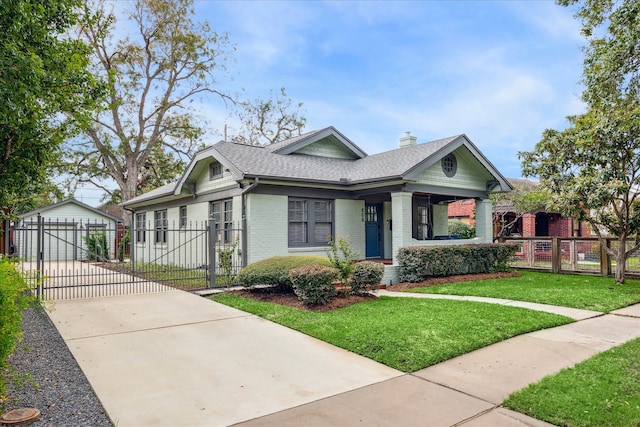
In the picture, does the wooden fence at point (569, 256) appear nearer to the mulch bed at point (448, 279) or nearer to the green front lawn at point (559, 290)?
the green front lawn at point (559, 290)

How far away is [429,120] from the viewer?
20.3 metres

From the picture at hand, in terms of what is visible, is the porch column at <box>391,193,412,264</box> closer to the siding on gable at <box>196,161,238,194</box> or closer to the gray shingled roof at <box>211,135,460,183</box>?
the gray shingled roof at <box>211,135,460,183</box>

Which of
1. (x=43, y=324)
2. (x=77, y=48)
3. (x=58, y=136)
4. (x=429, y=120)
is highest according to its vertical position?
(x=429, y=120)

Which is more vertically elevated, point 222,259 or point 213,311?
point 222,259

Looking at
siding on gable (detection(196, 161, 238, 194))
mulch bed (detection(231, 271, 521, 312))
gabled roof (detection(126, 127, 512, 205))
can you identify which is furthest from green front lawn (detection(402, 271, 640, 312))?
siding on gable (detection(196, 161, 238, 194))

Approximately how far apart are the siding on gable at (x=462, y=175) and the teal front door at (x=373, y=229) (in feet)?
8.57

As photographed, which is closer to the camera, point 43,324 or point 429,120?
point 43,324

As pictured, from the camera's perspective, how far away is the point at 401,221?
13070 millimetres

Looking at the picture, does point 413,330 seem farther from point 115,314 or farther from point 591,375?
point 115,314

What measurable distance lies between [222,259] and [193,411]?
8.41m

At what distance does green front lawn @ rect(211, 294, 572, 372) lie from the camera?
19.1ft

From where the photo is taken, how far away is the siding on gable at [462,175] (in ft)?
47.0

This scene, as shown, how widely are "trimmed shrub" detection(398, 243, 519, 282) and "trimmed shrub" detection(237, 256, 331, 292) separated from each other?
318cm

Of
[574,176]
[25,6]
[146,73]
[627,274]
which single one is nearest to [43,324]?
[25,6]
